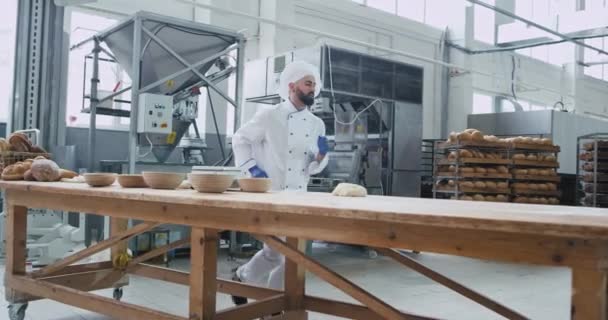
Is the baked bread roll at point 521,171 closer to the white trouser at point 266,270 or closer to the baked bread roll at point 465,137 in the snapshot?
the baked bread roll at point 465,137

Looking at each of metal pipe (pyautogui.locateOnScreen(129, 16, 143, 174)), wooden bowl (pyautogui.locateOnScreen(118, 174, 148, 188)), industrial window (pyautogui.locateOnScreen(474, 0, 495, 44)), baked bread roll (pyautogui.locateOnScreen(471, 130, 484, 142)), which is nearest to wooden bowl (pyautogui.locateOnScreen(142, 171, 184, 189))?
wooden bowl (pyautogui.locateOnScreen(118, 174, 148, 188))

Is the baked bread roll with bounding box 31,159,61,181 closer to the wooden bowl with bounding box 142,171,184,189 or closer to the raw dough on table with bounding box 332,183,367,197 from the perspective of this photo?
the wooden bowl with bounding box 142,171,184,189

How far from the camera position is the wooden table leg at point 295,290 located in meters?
2.43

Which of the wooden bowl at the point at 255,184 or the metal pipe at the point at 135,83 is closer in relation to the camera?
the wooden bowl at the point at 255,184

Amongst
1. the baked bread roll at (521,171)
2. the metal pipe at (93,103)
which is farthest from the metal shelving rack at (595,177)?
the metal pipe at (93,103)

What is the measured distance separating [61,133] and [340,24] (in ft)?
17.5

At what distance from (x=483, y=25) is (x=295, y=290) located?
389 inches

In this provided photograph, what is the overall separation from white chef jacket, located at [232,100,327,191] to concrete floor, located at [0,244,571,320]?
822mm

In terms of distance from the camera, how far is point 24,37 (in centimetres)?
475

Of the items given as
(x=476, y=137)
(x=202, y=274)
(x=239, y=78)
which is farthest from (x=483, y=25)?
(x=202, y=274)

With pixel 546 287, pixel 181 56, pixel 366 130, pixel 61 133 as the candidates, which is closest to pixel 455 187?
pixel 366 130

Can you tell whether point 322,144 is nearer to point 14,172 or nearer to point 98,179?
point 98,179

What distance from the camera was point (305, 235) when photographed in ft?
4.98

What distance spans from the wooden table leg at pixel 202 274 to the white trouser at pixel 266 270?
93 cm
